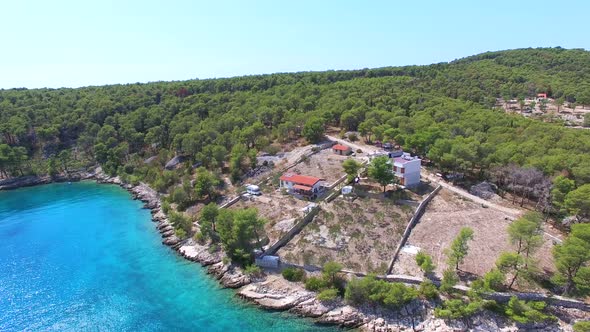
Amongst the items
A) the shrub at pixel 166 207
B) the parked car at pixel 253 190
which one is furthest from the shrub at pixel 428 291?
the shrub at pixel 166 207

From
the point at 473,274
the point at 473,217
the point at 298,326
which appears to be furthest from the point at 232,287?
the point at 473,217

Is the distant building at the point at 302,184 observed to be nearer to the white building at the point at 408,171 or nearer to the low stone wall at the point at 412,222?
the white building at the point at 408,171

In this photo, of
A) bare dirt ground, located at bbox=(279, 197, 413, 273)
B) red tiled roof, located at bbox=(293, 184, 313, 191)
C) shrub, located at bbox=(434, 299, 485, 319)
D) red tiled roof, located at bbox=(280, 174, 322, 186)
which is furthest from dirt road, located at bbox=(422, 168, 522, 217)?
shrub, located at bbox=(434, 299, 485, 319)

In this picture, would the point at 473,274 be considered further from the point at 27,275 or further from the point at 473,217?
the point at 27,275

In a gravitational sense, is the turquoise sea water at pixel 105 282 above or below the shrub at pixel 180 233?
below

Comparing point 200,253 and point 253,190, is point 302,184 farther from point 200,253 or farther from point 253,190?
point 200,253

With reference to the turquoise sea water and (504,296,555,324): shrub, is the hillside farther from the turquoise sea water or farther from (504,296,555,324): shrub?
the turquoise sea water

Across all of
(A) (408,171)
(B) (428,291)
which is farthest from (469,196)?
(B) (428,291)
